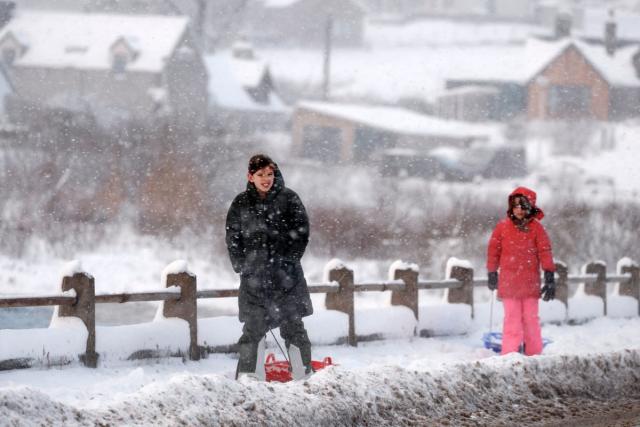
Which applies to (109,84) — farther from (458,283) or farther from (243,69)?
(458,283)

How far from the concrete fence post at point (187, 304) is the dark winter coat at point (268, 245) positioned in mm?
1908

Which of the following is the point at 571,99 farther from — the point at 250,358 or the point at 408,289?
the point at 250,358

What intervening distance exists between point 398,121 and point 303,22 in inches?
1428

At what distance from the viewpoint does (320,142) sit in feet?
173

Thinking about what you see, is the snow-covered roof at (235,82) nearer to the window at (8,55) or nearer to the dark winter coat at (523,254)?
the window at (8,55)

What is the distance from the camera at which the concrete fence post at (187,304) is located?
8938mm

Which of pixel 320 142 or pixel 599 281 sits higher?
pixel 320 142

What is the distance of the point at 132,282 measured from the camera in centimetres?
2791

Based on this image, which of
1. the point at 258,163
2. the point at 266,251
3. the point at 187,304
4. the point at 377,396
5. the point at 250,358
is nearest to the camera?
the point at 377,396

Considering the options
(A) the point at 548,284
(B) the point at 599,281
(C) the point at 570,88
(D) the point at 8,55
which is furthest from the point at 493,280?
(C) the point at 570,88

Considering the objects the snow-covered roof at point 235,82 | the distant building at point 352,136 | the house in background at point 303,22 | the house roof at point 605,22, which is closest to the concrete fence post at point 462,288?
the distant building at point 352,136

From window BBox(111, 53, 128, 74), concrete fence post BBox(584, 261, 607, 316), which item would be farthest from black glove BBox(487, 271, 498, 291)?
window BBox(111, 53, 128, 74)

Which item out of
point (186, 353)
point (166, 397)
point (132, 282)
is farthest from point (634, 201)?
point (166, 397)

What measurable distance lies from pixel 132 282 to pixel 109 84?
89.8ft
